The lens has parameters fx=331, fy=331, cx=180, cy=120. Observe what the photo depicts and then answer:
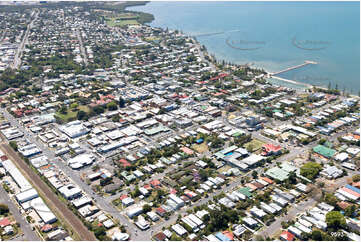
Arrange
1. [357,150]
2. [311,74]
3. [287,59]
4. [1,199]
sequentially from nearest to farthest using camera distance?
[1,199] → [357,150] → [311,74] → [287,59]

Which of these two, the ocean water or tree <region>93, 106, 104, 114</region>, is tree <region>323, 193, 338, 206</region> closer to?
tree <region>93, 106, 104, 114</region>

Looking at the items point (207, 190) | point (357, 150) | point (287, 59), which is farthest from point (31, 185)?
point (287, 59)

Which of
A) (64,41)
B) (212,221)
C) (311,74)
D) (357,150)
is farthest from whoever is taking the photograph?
(64,41)

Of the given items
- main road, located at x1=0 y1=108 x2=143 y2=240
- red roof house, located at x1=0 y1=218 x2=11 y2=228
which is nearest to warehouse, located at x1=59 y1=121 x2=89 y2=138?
main road, located at x1=0 y1=108 x2=143 y2=240

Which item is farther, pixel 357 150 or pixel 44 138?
pixel 44 138

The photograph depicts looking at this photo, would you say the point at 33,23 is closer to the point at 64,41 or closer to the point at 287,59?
the point at 64,41

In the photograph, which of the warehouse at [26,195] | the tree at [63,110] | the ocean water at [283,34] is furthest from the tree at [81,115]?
the ocean water at [283,34]

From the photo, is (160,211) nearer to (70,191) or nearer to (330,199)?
(70,191)

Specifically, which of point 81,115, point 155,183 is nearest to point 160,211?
point 155,183
